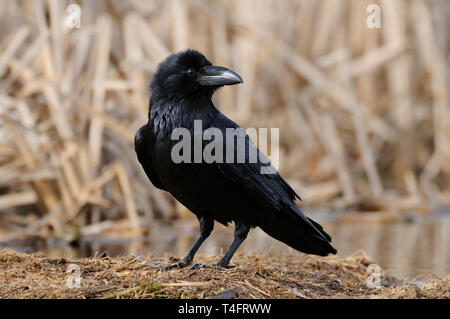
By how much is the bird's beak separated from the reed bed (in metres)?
3.28

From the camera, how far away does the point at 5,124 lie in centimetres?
734

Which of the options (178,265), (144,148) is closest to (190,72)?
(144,148)

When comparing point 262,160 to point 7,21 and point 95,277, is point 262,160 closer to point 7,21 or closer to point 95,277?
point 95,277

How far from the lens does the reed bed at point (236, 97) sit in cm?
766

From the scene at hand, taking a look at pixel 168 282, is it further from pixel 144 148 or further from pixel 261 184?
pixel 144 148

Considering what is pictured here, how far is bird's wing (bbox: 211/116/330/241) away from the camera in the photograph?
4.26 metres

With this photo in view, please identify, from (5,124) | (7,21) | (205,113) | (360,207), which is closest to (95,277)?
(205,113)

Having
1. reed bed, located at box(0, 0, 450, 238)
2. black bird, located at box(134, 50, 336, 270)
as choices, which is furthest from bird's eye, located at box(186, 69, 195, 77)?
reed bed, located at box(0, 0, 450, 238)

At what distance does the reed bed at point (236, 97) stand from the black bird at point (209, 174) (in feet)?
10.3

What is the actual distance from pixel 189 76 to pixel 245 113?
15.7 ft

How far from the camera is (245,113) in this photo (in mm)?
9375

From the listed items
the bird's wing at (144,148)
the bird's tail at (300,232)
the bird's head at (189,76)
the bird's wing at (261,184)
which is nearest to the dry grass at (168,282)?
the bird's tail at (300,232)

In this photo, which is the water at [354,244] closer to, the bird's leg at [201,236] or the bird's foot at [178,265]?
the bird's leg at [201,236]
